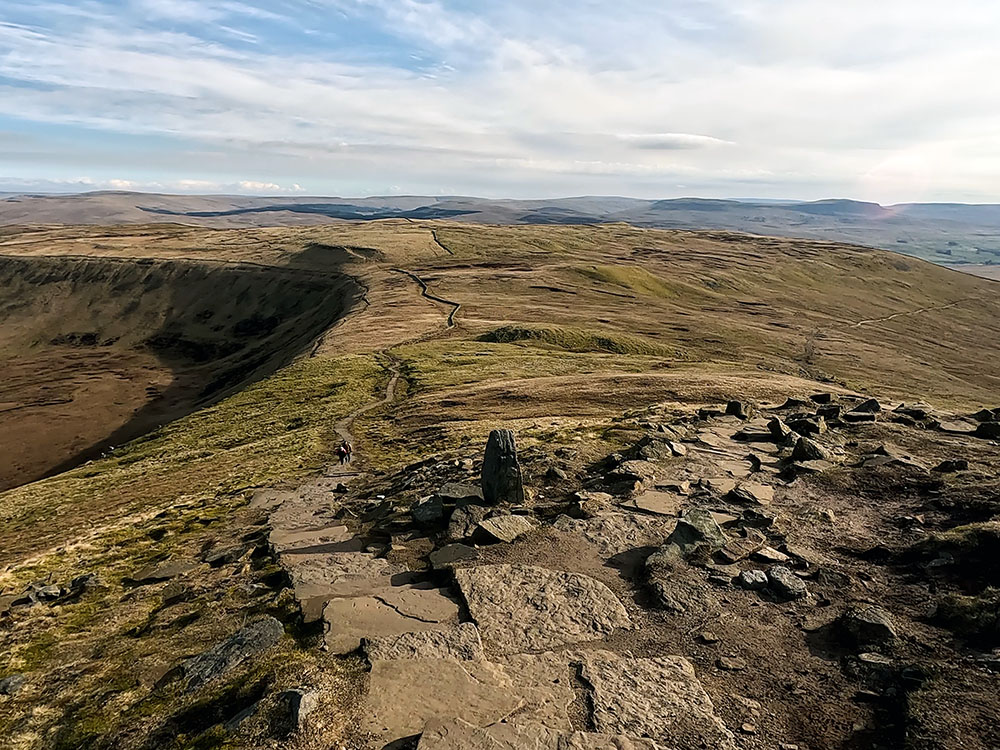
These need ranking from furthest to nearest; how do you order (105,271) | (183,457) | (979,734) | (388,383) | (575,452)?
(105,271) < (388,383) < (183,457) < (575,452) < (979,734)

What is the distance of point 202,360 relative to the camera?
12106cm

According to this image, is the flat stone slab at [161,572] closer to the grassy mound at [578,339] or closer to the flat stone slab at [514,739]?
the flat stone slab at [514,739]

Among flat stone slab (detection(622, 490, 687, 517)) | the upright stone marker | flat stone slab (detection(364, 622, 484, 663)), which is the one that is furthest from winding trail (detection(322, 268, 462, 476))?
flat stone slab (detection(364, 622, 484, 663))

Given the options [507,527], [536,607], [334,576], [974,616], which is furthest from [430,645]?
[974,616]

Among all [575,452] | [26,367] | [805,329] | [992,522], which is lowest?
[26,367]

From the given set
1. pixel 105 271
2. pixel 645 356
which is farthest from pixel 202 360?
pixel 645 356

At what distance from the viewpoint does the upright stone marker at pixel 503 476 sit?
24.0 meters

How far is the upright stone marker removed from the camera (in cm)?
2397

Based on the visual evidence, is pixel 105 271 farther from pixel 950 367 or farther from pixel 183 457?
pixel 950 367

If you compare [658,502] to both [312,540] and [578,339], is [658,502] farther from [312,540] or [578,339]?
[578,339]

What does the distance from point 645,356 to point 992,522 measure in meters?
65.3

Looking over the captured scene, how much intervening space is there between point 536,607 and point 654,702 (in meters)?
4.67

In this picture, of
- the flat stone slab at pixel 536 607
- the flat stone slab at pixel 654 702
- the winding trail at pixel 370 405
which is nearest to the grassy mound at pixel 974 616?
the flat stone slab at pixel 654 702

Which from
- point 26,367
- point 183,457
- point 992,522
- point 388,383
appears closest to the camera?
point 992,522
